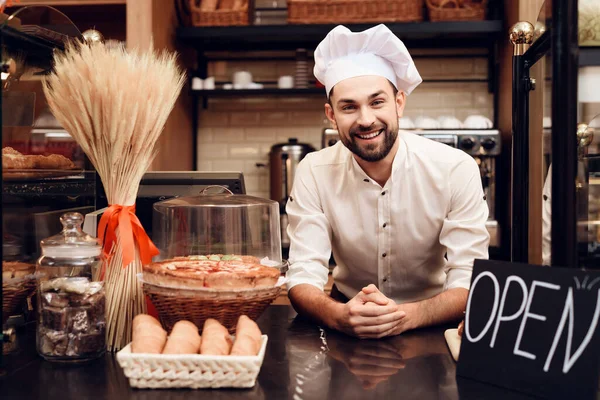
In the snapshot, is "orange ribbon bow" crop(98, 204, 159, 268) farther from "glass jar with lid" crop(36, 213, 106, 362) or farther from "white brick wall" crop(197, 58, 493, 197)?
"white brick wall" crop(197, 58, 493, 197)

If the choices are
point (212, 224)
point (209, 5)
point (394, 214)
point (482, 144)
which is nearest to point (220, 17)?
point (209, 5)

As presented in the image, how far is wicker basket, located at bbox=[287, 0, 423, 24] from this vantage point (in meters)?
3.29

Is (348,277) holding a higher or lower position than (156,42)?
lower

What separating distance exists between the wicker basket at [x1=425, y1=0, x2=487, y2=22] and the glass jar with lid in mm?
2715

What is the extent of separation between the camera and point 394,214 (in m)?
1.85

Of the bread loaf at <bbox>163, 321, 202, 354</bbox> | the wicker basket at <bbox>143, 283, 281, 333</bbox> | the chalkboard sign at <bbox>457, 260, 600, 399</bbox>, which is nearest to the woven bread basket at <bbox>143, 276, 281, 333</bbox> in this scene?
the wicker basket at <bbox>143, 283, 281, 333</bbox>

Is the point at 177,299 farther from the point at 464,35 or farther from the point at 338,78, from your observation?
the point at 464,35

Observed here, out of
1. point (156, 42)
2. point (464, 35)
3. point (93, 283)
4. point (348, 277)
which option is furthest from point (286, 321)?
point (464, 35)

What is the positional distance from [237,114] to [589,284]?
320cm

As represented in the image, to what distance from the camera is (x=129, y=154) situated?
1113mm

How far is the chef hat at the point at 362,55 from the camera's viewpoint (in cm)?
168

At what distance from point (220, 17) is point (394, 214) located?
77.9 inches

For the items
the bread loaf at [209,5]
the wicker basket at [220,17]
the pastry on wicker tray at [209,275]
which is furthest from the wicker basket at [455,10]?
the pastry on wicker tray at [209,275]

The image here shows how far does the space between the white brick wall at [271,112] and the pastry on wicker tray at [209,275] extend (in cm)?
268
